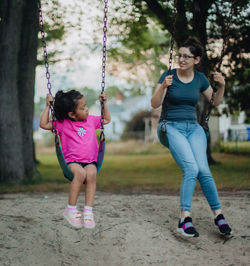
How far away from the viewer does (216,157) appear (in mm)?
16594

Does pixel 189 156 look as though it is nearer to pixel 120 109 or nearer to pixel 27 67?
pixel 27 67

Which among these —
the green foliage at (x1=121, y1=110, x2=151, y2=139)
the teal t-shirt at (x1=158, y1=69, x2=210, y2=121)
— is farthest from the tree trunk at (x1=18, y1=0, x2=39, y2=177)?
the green foliage at (x1=121, y1=110, x2=151, y2=139)

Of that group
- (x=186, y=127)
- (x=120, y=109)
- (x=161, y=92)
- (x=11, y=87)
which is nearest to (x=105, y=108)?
(x=161, y=92)

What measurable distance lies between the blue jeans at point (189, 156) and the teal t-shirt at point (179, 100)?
7 centimetres

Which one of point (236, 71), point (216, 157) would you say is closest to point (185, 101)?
point (236, 71)

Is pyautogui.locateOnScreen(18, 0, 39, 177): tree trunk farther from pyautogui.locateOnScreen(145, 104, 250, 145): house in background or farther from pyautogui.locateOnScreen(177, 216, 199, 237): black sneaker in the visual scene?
pyautogui.locateOnScreen(177, 216, 199, 237): black sneaker

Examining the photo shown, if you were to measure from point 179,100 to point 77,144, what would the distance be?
3.68 ft

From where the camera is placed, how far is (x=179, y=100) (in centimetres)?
429

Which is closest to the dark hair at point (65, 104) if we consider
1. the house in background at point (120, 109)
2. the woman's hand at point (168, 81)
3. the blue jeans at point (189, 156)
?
the woman's hand at point (168, 81)

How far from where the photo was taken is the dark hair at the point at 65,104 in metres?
4.11

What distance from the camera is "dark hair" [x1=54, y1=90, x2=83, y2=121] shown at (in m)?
4.11

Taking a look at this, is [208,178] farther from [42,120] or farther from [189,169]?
[42,120]

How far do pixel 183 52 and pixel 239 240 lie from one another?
2235 millimetres

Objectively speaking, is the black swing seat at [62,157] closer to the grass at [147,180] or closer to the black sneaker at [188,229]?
the black sneaker at [188,229]
